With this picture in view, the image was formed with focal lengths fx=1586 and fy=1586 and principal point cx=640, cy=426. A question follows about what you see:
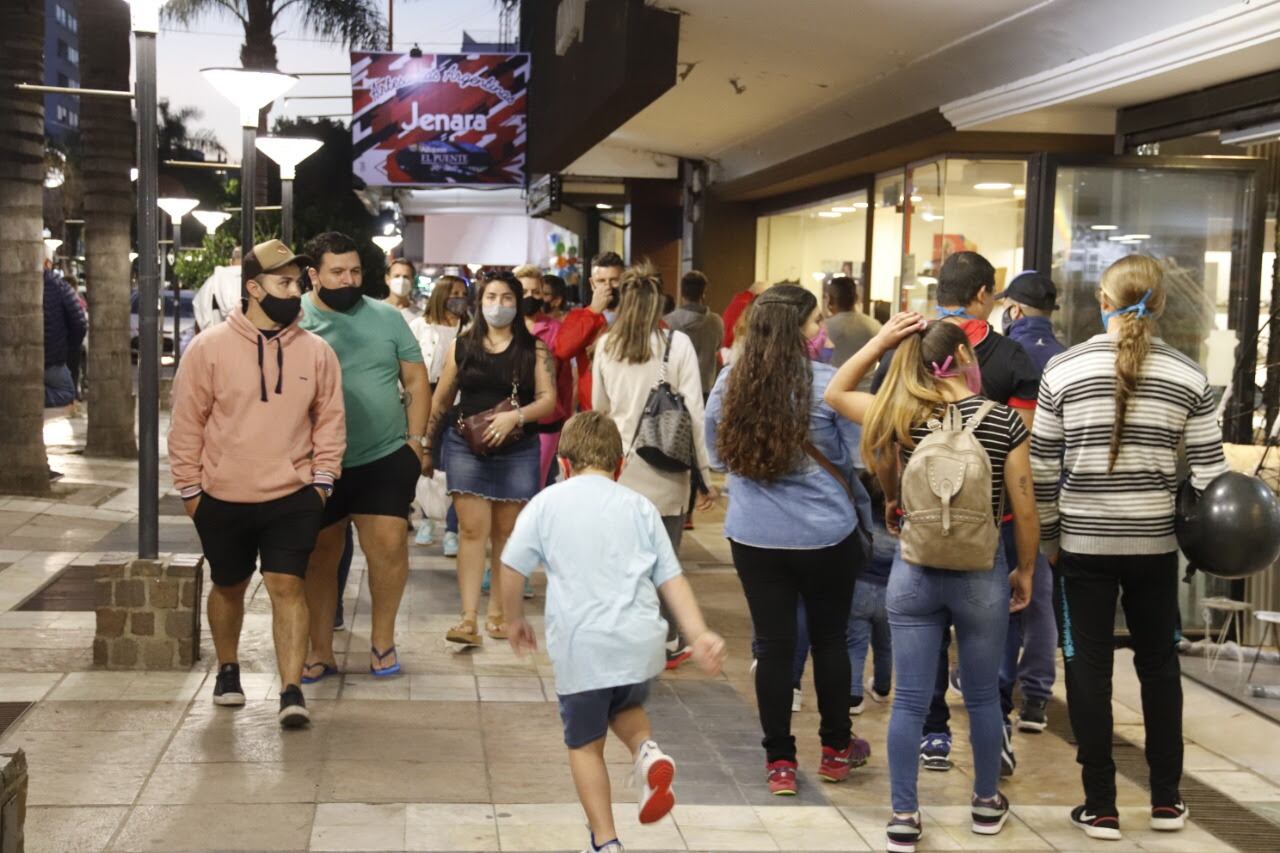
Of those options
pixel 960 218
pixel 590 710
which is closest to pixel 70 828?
pixel 590 710

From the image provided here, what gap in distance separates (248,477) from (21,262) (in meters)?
7.35

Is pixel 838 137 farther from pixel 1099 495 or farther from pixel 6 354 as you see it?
pixel 1099 495

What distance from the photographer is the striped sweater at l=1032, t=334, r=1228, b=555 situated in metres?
5.30

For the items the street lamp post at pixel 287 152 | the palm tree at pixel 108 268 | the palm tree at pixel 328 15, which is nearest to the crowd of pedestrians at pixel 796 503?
the street lamp post at pixel 287 152

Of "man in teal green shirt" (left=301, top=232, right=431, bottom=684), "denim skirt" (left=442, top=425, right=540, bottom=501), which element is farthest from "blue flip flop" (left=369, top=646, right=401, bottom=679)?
"denim skirt" (left=442, top=425, right=540, bottom=501)

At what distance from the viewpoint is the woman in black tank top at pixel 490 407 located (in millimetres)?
7961

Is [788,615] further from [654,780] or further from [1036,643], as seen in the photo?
[1036,643]

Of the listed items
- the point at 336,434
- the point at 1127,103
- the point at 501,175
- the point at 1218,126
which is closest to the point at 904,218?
the point at 1127,103

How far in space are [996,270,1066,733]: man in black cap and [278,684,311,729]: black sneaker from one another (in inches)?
112

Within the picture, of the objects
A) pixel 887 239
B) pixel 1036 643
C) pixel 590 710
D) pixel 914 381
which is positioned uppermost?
pixel 887 239

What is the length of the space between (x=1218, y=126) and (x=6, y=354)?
930 centimetres

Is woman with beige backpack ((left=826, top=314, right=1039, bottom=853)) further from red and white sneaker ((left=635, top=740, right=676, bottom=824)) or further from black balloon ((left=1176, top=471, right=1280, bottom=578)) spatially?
red and white sneaker ((left=635, top=740, right=676, bottom=824))

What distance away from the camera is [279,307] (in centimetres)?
639

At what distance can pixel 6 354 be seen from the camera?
1278 centimetres
